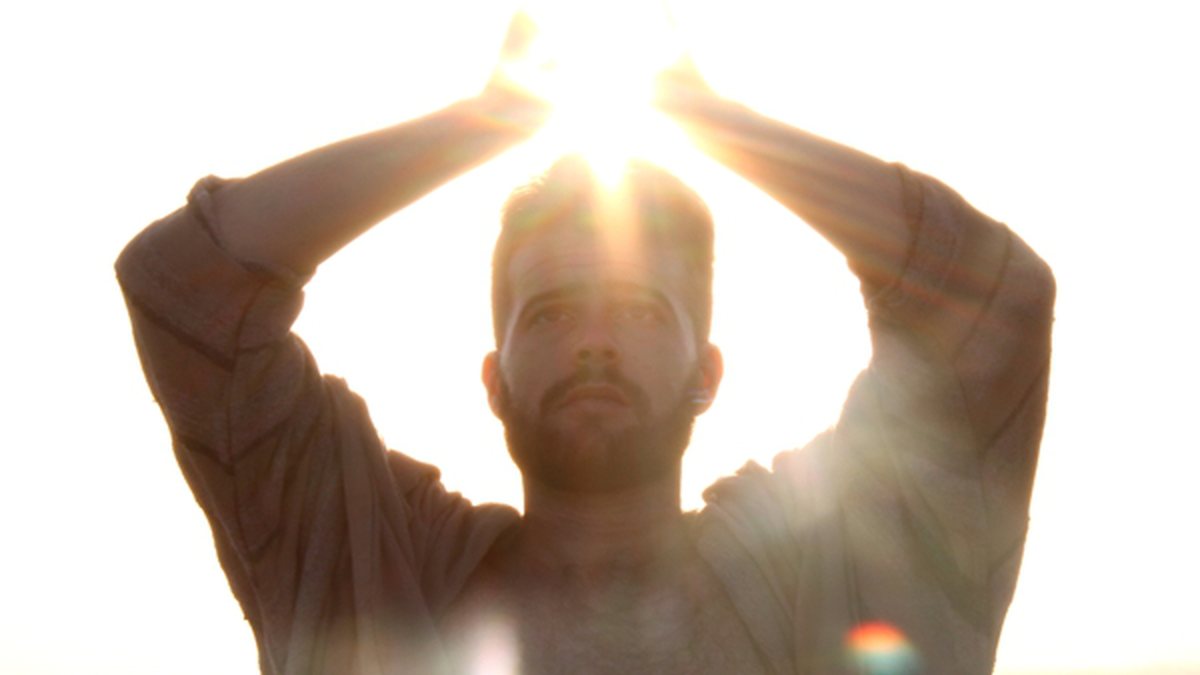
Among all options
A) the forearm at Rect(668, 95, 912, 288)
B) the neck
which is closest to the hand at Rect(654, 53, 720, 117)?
the forearm at Rect(668, 95, 912, 288)

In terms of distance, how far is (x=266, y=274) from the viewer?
5398 millimetres

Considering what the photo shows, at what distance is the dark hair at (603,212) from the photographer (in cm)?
616

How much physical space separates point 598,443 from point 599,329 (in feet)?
1.09

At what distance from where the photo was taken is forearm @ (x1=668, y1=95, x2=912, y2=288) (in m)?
5.49

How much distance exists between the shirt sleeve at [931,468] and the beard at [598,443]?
1.08 feet

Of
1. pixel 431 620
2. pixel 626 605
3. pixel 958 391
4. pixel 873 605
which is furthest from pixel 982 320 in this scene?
pixel 431 620

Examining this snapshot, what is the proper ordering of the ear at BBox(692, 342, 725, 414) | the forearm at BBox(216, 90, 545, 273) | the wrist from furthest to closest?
the ear at BBox(692, 342, 725, 414)
the wrist
the forearm at BBox(216, 90, 545, 273)

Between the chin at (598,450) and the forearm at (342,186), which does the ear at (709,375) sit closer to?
the chin at (598,450)

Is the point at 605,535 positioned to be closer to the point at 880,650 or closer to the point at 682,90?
the point at 880,650

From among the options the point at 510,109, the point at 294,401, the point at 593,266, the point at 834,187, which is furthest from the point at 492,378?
the point at 834,187

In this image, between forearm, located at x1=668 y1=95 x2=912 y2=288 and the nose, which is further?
the nose

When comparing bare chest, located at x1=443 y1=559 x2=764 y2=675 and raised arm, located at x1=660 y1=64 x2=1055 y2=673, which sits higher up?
raised arm, located at x1=660 y1=64 x2=1055 y2=673

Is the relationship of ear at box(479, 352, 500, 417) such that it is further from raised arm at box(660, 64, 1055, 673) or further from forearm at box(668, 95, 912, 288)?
forearm at box(668, 95, 912, 288)

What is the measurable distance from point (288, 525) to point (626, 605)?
1013 mm
